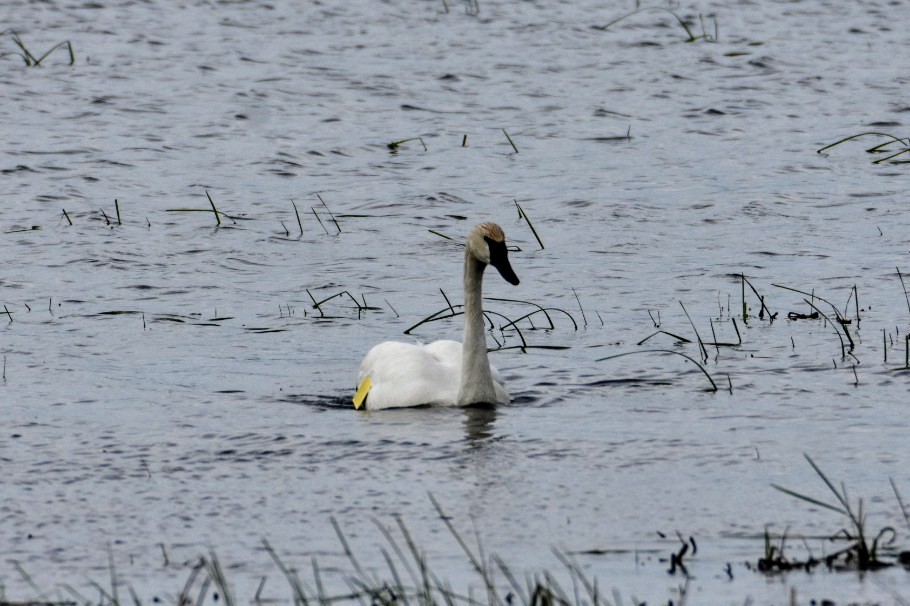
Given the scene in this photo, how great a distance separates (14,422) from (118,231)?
5.45m

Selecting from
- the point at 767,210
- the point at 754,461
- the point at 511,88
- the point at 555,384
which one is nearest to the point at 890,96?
the point at 511,88

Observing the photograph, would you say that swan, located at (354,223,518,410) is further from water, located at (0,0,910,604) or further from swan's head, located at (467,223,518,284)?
water, located at (0,0,910,604)

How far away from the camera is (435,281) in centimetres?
1273

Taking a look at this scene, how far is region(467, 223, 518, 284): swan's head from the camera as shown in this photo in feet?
31.7

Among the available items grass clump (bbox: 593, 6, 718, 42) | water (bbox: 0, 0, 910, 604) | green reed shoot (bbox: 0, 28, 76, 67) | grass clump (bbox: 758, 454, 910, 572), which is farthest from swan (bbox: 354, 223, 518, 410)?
grass clump (bbox: 593, 6, 718, 42)

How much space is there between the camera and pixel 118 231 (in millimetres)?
14297

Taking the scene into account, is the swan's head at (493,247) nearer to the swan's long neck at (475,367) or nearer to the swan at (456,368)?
the swan at (456,368)

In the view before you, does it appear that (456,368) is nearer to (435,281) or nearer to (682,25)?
(435,281)

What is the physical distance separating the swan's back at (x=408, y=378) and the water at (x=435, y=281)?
0.14m

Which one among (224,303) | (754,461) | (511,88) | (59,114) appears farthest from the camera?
(511,88)

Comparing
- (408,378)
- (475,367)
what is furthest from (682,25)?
(475,367)

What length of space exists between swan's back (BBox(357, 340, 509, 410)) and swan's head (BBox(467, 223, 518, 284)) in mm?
647

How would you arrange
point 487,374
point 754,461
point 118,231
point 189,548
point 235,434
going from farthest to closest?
point 118,231 < point 487,374 < point 235,434 < point 754,461 < point 189,548

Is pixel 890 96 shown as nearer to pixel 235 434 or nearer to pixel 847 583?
pixel 235 434
